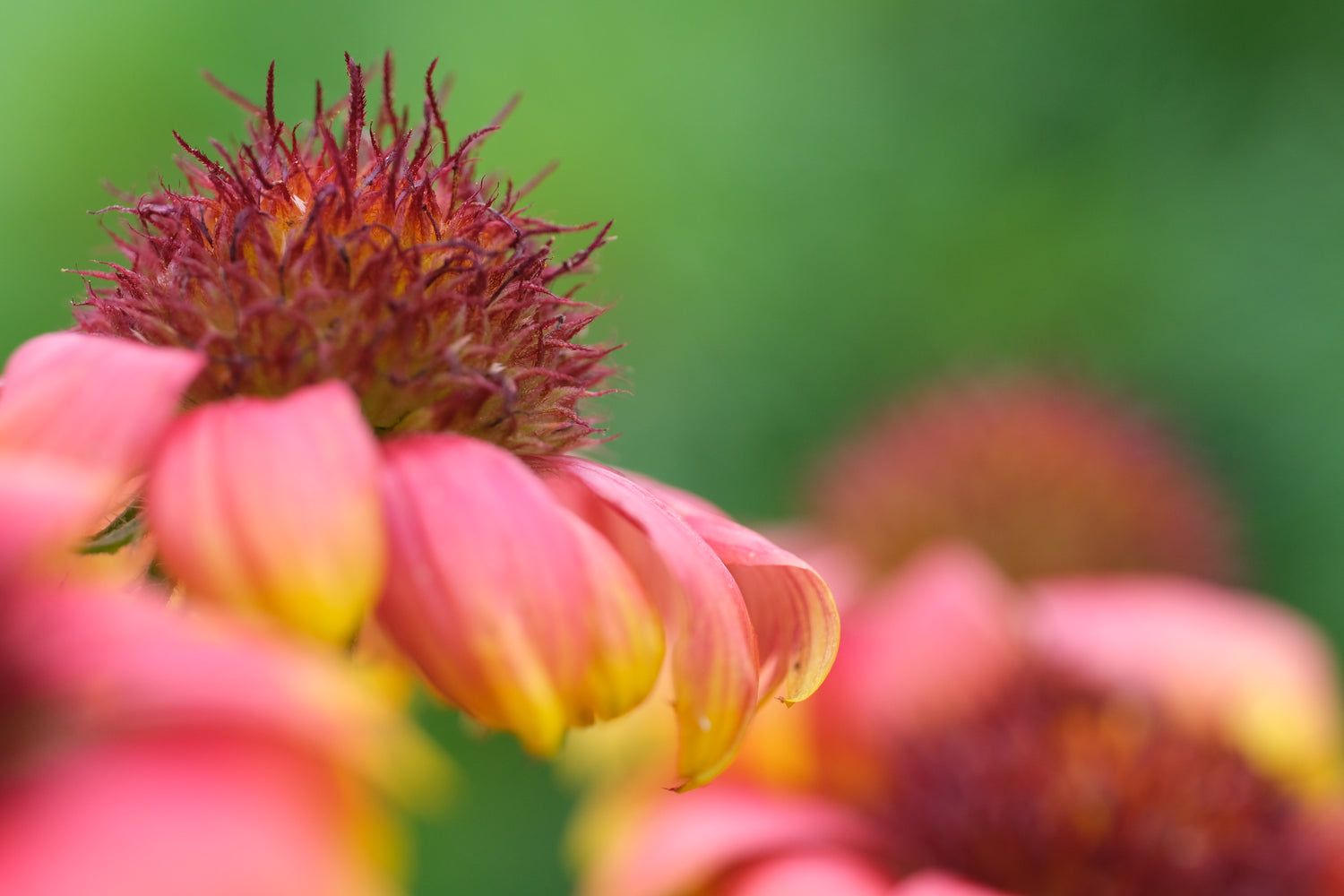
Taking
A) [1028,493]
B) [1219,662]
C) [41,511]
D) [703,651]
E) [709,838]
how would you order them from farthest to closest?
[1028,493]
[1219,662]
[709,838]
[703,651]
[41,511]

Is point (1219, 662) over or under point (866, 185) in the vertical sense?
under

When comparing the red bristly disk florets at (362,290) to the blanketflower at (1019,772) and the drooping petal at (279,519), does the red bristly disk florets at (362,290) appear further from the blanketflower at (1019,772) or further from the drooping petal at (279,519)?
the blanketflower at (1019,772)

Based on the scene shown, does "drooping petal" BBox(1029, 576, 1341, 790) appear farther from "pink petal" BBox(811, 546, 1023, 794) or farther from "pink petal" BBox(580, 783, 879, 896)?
"pink petal" BBox(580, 783, 879, 896)

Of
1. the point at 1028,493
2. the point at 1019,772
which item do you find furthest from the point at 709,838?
the point at 1028,493

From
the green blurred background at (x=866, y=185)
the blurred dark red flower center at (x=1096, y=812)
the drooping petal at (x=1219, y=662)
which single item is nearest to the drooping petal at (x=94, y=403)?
the blurred dark red flower center at (x=1096, y=812)

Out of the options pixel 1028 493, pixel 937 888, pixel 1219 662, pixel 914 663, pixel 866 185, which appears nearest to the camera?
pixel 937 888

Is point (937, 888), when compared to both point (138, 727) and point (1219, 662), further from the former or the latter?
point (1219, 662)

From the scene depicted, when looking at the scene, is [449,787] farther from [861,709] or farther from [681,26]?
[681,26]
